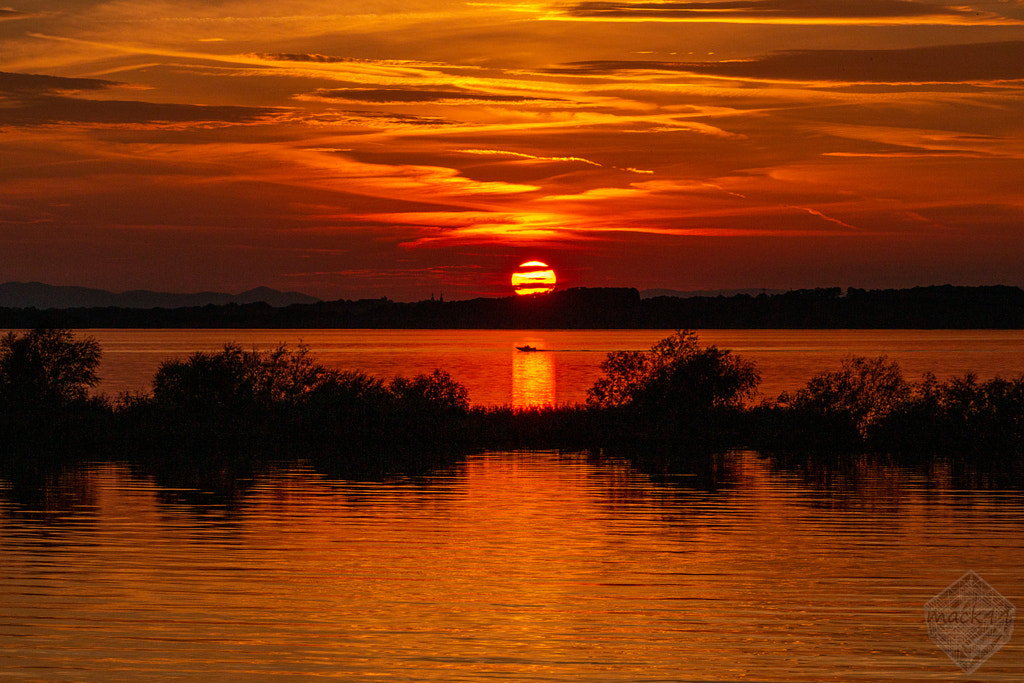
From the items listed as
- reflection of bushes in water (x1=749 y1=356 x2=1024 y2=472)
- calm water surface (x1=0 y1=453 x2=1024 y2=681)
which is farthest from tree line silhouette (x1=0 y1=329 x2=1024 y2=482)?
calm water surface (x1=0 y1=453 x2=1024 y2=681)

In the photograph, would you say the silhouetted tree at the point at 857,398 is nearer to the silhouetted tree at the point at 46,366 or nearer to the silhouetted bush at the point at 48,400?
the silhouetted bush at the point at 48,400

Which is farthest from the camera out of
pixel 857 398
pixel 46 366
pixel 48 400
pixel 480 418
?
pixel 46 366

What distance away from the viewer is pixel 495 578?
64.4ft

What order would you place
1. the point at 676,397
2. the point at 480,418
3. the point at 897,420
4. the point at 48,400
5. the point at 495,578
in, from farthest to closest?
the point at 48,400 < the point at 480,418 < the point at 676,397 < the point at 897,420 < the point at 495,578

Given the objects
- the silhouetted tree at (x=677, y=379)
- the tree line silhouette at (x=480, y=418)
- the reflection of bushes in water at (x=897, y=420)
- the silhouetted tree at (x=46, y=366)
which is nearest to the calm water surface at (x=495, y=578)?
the tree line silhouette at (x=480, y=418)

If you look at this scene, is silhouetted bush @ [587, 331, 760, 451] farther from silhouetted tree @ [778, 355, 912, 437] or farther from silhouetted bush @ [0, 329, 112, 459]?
silhouetted bush @ [0, 329, 112, 459]

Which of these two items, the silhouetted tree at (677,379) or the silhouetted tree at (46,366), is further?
the silhouetted tree at (46,366)

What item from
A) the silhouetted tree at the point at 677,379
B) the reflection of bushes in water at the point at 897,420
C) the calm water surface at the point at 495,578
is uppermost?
the silhouetted tree at the point at 677,379

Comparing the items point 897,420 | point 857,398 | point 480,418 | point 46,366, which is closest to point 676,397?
point 857,398

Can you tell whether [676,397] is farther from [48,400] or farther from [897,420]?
[48,400]

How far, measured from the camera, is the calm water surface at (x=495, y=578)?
47.8 ft

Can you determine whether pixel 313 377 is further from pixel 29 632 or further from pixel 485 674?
pixel 485 674

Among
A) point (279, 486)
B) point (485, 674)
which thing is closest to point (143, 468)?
point (279, 486)

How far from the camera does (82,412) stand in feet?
149
